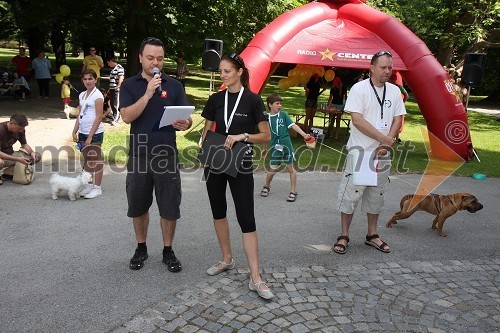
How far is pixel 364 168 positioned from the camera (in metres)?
5.01

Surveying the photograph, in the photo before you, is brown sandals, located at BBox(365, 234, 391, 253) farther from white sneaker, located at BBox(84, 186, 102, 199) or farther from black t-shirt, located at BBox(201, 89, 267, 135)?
white sneaker, located at BBox(84, 186, 102, 199)

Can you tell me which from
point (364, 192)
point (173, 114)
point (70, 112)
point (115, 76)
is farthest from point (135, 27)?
point (173, 114)

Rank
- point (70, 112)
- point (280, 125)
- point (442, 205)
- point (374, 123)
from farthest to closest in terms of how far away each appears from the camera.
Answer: point (70, 112) < point (280, 125) < point (442, 205) < point (374, 123)

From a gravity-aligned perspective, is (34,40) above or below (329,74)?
above

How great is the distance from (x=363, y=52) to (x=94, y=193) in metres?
6.75

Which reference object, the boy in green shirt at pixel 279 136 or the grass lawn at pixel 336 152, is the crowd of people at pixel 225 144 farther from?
the grass lawn at pixel 336 152

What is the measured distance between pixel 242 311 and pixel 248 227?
70 cm

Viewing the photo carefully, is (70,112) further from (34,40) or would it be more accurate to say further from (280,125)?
(34,40)

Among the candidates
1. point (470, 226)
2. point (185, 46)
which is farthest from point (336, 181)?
point (185, 46)

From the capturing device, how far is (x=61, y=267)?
4.46 m

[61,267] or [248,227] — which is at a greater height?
[248,227]

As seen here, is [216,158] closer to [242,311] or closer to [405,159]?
[242,311]

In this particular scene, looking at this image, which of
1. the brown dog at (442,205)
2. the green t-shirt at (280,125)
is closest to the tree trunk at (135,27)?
the green t-shirt at (280,125)

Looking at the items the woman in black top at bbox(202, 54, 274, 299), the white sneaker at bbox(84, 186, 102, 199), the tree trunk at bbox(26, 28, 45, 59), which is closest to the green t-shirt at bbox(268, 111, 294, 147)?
the white sneaker at bbox(84, 186, 102, 199)
